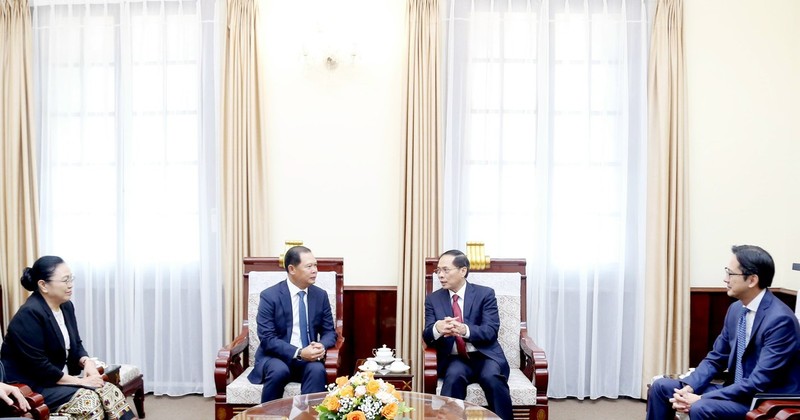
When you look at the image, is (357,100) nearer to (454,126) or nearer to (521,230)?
(454,126)

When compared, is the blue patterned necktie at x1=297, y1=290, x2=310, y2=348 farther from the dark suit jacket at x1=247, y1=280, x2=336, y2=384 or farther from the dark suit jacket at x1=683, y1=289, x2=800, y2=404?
the dark suit jacket at x1=683, y1=289, x2=800, y2=404

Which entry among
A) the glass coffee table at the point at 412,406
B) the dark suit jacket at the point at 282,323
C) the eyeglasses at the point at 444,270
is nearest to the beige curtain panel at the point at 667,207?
the eyeglasses at the point at 444,270

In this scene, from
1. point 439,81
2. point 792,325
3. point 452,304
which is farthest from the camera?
point 439,81

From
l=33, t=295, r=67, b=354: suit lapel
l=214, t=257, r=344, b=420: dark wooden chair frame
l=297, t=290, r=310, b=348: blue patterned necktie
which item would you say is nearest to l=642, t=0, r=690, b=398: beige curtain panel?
l=214, t=257, r=344, b=420: dark wooden chair frame

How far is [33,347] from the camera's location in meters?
3.65

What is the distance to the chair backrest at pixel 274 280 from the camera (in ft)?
15.3

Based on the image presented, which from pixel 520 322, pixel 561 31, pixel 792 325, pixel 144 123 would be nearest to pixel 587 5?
pixel 561 31

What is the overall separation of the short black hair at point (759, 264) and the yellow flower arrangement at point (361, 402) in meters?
2.00

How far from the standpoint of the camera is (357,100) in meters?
5.25

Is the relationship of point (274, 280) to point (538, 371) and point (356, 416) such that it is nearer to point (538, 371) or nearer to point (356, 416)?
point (538, 371)

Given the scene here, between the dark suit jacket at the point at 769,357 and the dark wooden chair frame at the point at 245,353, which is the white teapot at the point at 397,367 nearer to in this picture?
the dark wooden chair frame at the point at 245,353

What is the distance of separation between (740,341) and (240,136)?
3690 mm

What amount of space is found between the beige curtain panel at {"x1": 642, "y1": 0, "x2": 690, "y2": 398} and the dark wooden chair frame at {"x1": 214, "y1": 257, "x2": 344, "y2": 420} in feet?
7.85

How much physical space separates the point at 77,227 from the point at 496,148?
344 cm
